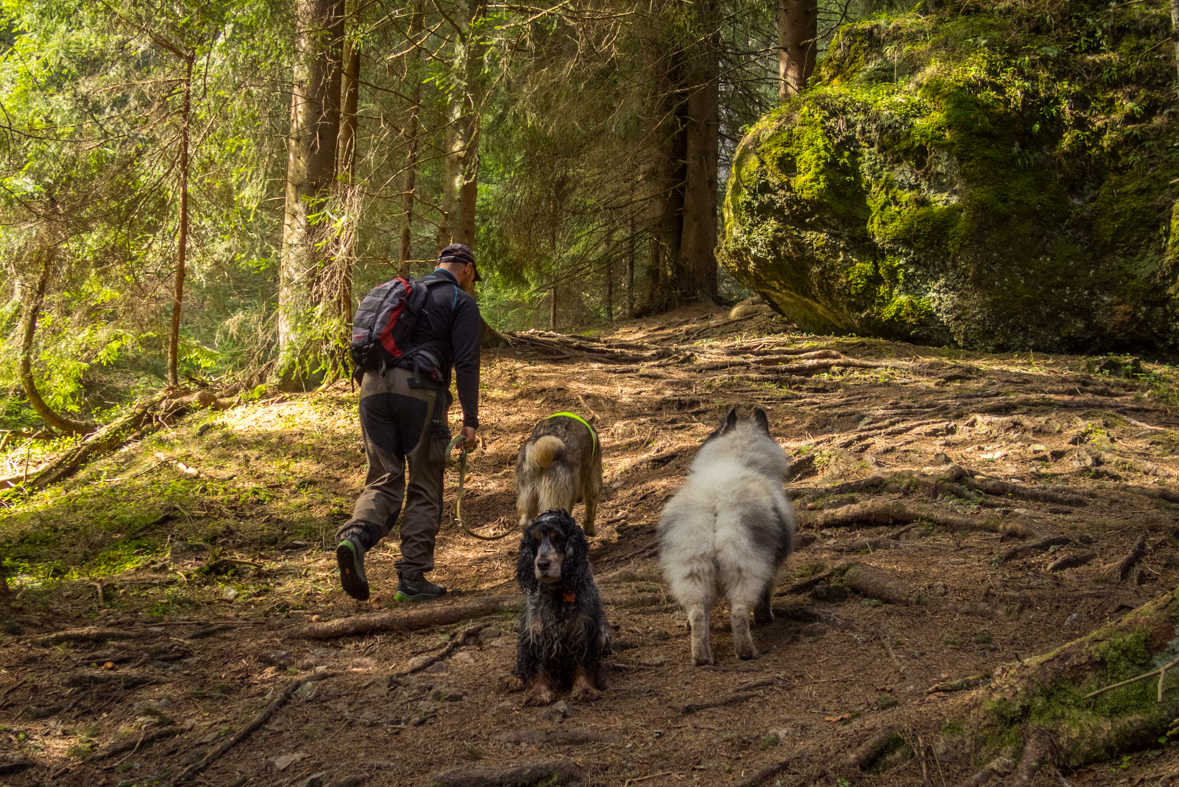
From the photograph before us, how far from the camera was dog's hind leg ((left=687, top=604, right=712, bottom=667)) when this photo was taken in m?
3.94

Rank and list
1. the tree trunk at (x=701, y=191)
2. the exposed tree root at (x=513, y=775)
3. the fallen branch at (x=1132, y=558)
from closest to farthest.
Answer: the exposed tree root at (x=513, y=775) < the fallen branch at (x=1132, y=558) < the tree trunk at (x=701, y=191)

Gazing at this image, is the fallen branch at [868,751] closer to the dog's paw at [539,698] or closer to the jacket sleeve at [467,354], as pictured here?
the dog's paw at [539,698]

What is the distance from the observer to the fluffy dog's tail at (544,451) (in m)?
6.16

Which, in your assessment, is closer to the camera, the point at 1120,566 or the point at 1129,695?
the point at 1129,695

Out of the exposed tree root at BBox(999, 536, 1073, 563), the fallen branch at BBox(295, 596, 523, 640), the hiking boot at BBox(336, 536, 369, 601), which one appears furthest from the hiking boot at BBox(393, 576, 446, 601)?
the exposed tree root at BBox(999, 536, 1073, 563)

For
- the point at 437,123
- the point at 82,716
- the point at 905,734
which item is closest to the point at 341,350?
the point at 437,123

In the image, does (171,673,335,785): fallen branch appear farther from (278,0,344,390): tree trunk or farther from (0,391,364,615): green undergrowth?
(278,0,344,390): tree trunk

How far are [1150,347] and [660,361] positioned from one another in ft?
20.1

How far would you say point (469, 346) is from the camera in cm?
559

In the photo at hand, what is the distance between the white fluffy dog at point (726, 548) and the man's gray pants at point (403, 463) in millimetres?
2029

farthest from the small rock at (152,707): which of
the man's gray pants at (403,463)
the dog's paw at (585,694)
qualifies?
the dog's paw at (585,694)

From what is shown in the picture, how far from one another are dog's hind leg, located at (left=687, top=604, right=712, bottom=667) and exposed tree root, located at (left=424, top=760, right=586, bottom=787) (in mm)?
1155

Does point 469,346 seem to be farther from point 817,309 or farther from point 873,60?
point 873,60

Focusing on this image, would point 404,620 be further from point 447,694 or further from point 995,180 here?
point 995,180
